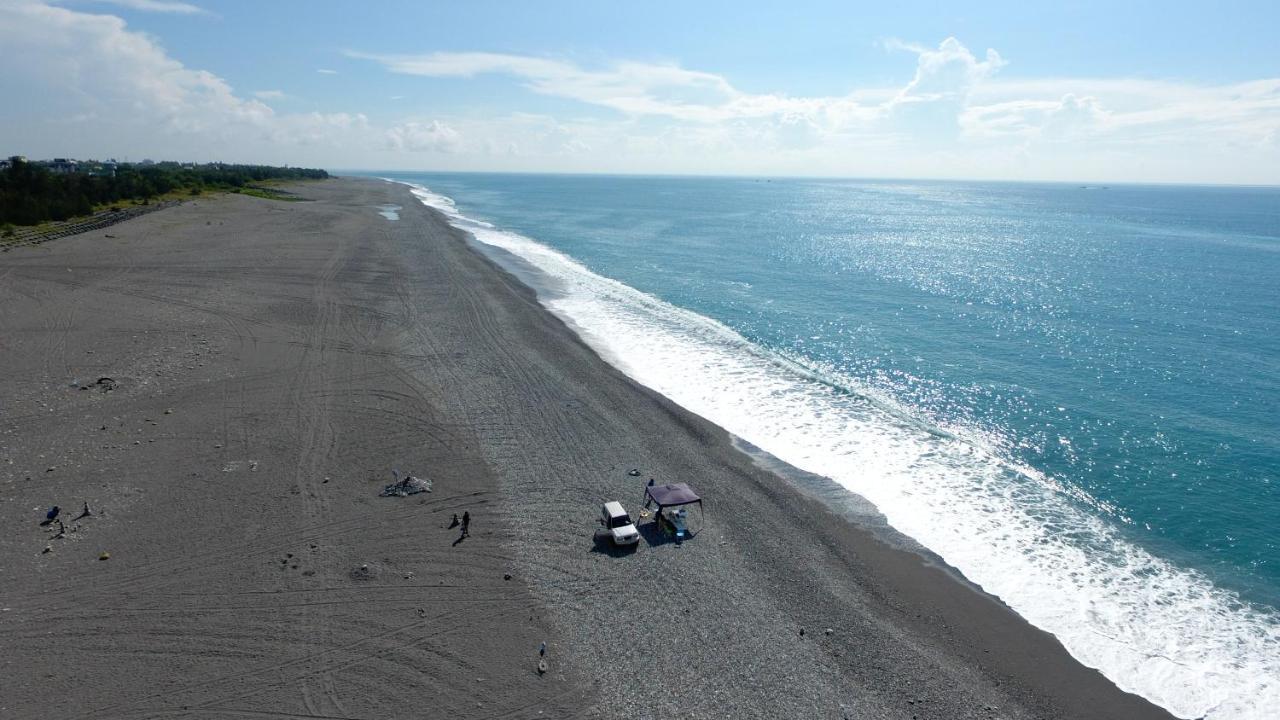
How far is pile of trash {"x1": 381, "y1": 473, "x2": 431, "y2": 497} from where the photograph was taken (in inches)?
1043

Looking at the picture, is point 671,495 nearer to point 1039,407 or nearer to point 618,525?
point 618,525

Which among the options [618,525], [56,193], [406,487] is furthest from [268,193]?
[618,525]

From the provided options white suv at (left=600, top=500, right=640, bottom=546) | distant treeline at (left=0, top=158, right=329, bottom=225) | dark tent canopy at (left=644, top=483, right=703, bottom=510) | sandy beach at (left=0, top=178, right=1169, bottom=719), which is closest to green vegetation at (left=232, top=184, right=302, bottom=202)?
distant treeline at (left=0, top=158, right=329, bottom=225)

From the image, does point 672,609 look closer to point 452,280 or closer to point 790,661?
point 790,661

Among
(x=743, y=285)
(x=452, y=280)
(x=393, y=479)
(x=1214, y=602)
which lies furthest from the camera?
(x=743, y=285)

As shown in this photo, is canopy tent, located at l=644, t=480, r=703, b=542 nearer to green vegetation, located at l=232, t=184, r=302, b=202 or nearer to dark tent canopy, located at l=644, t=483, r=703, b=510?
dark tent canopy, located at l=644, t=483, r=703, b=510

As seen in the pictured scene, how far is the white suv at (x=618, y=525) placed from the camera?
Answer: 77.9 ft

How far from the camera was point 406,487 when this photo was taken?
2689 centimetres

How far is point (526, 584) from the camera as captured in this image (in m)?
21.8

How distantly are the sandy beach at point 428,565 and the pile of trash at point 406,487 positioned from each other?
41 centimetres

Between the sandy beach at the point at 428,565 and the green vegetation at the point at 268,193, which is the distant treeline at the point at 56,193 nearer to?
the green vegetation at the point at 268,193

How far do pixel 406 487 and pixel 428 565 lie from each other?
214 inches

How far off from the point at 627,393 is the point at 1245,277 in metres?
89.8

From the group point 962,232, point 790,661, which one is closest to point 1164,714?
point 790,661
